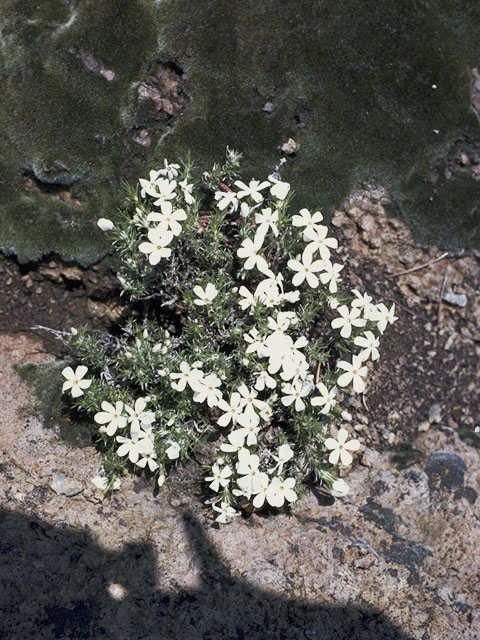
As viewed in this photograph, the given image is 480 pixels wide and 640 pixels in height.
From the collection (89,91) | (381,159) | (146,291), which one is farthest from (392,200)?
(89,91)

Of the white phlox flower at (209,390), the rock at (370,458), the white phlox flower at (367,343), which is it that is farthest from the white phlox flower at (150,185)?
the rock at (370,458)

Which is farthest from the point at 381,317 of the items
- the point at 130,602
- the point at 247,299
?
the point at 130,602

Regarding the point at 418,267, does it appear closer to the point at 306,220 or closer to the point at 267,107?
the point at 306,220

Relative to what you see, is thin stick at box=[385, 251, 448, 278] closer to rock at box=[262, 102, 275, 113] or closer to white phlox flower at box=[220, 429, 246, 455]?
rock at box=[262, 102, 275, 113]

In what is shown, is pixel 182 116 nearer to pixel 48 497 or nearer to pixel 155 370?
pixel 155 370

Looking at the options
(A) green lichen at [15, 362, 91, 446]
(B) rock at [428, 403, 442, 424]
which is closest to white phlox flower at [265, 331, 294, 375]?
(A) green lichen at [15, 362, 91, 446]

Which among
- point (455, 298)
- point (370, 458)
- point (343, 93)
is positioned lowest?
point (370, 458)

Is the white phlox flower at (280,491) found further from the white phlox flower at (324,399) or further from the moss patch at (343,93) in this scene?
the moss patch at (343,93)
